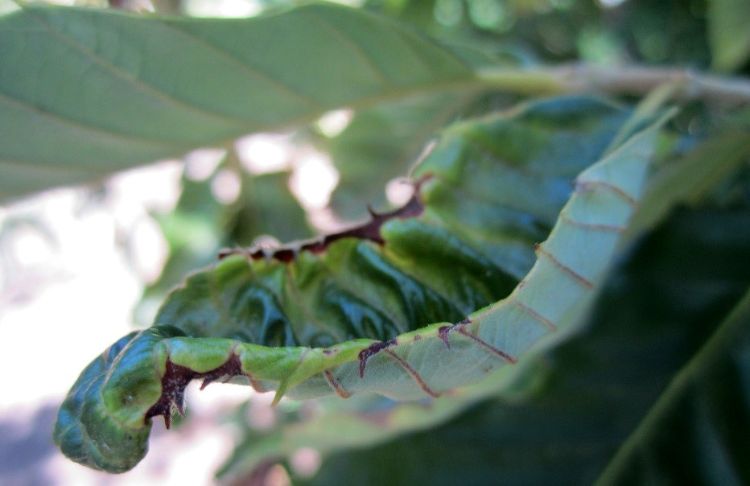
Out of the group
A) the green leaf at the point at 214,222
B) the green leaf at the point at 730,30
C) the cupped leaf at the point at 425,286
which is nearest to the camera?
the cupped leaf at the point at 425,286

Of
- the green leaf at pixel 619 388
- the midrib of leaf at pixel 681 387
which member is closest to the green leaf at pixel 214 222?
the green leaf at pixel 619 388

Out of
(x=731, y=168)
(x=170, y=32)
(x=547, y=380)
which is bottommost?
(x=547, y=380)

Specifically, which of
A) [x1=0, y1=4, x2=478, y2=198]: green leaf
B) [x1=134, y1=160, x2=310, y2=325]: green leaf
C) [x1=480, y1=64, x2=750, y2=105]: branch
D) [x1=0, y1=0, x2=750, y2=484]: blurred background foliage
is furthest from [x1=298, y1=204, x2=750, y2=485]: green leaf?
[x1=134, y1=160, x2=310, y2=325]: green leaf

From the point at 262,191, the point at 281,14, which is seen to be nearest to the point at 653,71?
the point at 281,14

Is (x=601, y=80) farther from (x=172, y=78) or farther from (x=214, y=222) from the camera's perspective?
(x=214, y=222)

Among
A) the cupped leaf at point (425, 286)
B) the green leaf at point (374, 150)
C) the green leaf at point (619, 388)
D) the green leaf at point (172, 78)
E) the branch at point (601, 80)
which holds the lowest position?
the green leaf at point (619, 388)

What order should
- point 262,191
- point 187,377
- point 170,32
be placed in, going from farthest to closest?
point 262,191
point 170,32
point 187,377

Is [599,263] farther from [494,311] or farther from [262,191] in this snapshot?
[262,191]

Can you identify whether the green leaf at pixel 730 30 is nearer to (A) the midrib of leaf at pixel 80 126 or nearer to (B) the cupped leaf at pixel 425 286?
(B) the cupped leaf at pixel 425 286
